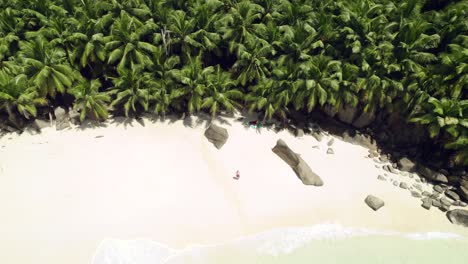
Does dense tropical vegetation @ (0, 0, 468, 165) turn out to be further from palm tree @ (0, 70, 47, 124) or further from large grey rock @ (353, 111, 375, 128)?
large grey rock @ (353, 111, 375, 128)

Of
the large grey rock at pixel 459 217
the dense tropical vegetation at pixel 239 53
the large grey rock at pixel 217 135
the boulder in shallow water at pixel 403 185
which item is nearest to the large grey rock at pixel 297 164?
the dense tropical vegetation at pixel 239 53

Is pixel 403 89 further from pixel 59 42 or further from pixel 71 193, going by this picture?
pixel 59 42

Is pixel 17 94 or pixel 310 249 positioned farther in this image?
pixel 17 94

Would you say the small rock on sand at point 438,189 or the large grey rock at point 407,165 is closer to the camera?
the small rock on sand at point 438,189

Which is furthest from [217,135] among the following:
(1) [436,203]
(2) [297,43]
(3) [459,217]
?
(3) [459,217]

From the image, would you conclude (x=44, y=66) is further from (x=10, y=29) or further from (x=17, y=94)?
(x=10, y=29)

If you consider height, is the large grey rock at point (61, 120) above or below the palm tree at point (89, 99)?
below

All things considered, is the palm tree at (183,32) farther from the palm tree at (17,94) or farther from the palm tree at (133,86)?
the palm tree at (17,94)

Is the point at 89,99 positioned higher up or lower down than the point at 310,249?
higher up

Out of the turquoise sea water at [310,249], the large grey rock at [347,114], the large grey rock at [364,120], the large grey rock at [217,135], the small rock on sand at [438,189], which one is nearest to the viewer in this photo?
the turquoise sea water at [310,249]
